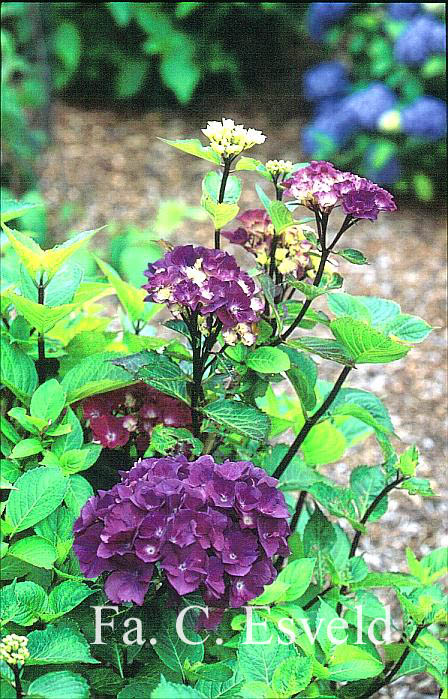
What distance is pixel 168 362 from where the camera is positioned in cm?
114

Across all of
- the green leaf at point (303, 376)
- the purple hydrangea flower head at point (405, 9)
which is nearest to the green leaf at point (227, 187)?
the green leaf at point (303, 376)

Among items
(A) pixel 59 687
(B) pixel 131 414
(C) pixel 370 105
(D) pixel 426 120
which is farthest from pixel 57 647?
(C) pixel 370 105

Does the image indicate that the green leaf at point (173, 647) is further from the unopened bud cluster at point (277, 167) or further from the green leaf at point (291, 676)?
the unopened bud cluster at point (277, 167)

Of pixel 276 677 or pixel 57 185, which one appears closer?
pixel 276 677

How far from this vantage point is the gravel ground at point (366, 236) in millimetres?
2303

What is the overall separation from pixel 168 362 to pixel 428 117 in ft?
9.06

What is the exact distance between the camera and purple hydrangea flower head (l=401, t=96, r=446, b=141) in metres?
3.56

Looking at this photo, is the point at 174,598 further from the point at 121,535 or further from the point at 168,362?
the point at 168,362

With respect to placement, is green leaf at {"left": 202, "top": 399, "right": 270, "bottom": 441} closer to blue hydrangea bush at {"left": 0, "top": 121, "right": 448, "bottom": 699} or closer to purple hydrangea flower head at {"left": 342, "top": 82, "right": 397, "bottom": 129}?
blue hydrangea bush at {"left": 0, "top": 121, "right": 448, "bottom": 699}

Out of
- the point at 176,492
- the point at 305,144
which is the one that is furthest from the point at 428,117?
the point at 176,492

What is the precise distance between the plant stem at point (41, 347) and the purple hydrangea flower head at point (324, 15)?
3.21 metres

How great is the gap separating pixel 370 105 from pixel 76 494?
2.97m

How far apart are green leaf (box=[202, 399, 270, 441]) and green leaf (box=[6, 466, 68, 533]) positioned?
208 millimetres

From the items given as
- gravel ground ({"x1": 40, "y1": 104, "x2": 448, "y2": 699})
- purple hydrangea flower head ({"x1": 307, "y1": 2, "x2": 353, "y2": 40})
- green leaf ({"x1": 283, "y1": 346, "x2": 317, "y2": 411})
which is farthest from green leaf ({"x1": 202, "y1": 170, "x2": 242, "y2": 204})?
purple hydrangea flower head ({"x1": 307, "y1": 2, "x2": 353, "y2": 40})
